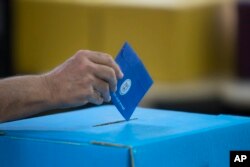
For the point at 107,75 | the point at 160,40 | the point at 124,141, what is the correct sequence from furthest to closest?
1. the point at 160,40
2. the point at 107,75
3. the point at 124,141

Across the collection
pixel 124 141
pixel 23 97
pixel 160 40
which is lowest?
pixel 124 141

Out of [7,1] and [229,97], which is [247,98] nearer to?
[229,97]

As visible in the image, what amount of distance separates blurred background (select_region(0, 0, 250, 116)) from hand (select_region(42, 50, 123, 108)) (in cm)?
167

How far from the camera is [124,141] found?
721 mm

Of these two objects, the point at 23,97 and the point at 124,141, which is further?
the point at 23,97

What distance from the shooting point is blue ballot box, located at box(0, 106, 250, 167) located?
2.34 feet

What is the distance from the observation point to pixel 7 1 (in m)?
2.54

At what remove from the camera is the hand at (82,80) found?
887mm

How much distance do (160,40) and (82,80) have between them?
188 cm

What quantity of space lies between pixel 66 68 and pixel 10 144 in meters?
0.16

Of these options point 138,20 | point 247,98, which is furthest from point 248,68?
point 138,20

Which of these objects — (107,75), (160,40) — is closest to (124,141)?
(107,75)

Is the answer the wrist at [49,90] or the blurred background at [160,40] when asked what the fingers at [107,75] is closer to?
the wrist at [49,90]

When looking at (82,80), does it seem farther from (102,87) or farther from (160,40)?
(160,40)
